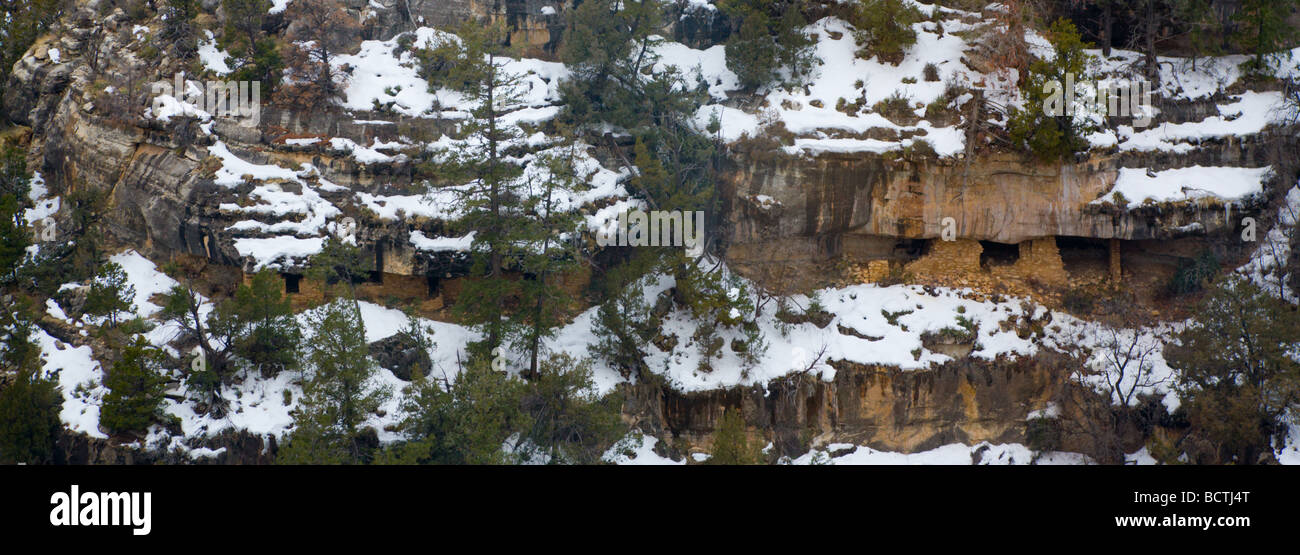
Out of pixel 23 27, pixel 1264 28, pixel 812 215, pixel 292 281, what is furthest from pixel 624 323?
pixel 23 27

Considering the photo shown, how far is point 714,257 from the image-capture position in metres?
30.5

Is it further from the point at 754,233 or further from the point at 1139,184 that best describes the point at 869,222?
the point at 1139,184

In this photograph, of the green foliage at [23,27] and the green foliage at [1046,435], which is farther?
the green foliage at [23,27]

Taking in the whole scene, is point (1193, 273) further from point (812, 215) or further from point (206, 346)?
point (206, 346)

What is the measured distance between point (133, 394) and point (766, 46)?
20.3 metres

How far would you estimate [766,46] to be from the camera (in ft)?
103

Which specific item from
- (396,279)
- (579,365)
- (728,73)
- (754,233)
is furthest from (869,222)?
(396,279)

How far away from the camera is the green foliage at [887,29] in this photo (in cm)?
3177

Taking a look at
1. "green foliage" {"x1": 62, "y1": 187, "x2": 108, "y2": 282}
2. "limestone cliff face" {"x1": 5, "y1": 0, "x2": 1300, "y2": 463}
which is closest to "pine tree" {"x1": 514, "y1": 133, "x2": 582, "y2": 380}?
"limestone cliff face" {"x1": 5, "y1": 0, "x2": 1300, "y2": 463}

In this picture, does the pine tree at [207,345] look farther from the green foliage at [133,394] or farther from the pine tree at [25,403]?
the pine tree at [25,403]

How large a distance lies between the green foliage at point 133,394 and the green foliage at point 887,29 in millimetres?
22590

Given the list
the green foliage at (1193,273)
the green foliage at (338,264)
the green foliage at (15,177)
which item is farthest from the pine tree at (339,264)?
the green foliage at (1193,273)

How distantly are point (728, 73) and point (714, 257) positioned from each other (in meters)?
6.68

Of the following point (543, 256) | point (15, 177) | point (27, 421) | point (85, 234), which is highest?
point (15, 177)
